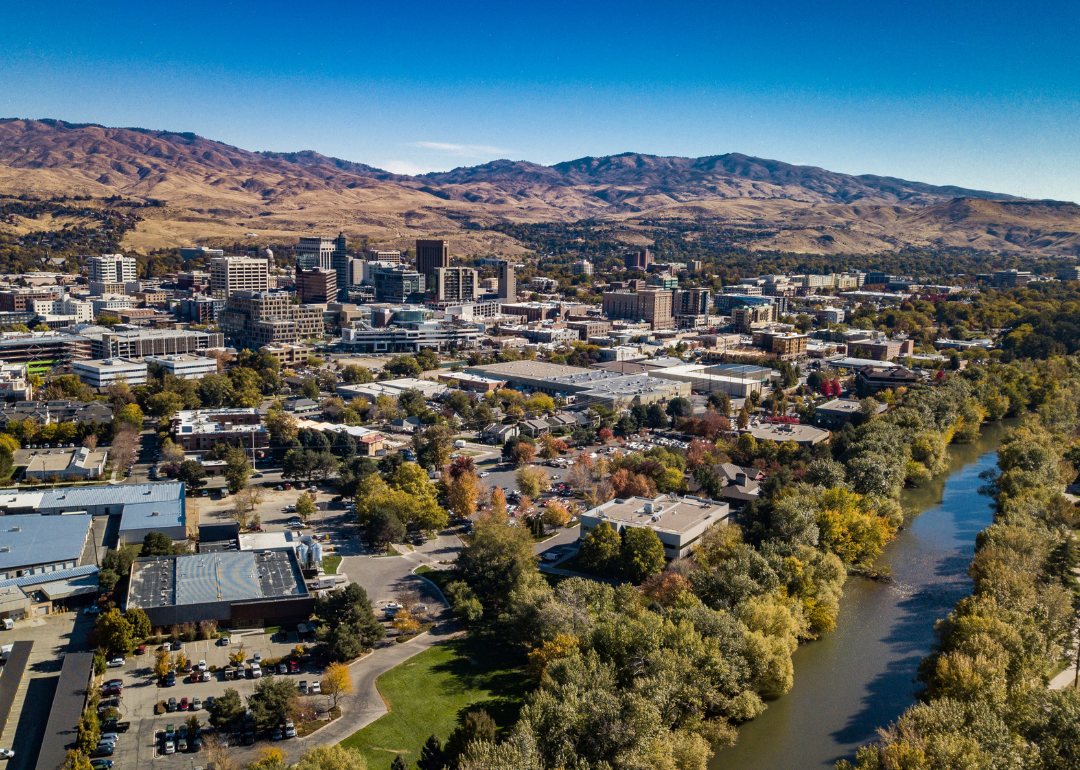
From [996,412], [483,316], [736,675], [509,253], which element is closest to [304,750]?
[736,675]

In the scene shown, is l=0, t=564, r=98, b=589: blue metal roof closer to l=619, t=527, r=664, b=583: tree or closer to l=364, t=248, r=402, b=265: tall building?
l=619, t=527, r=664, b=583: tree

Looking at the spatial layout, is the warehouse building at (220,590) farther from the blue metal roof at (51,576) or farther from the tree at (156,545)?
the blue metal roof at (51,576)

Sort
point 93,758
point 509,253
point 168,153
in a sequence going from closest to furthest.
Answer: point 93,758, point 509,253, point 168,153

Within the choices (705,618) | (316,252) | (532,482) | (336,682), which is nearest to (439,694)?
(336,682)

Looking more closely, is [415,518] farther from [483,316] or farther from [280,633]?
[483,316]

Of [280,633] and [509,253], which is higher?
[509,253]

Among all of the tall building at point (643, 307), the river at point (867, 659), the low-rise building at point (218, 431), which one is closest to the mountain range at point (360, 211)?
the tall building at point (643, 307)

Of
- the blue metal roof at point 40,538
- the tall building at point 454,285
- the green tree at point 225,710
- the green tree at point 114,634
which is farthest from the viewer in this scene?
the tall building at point 454,285

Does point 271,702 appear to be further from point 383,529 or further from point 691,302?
point 691,302
